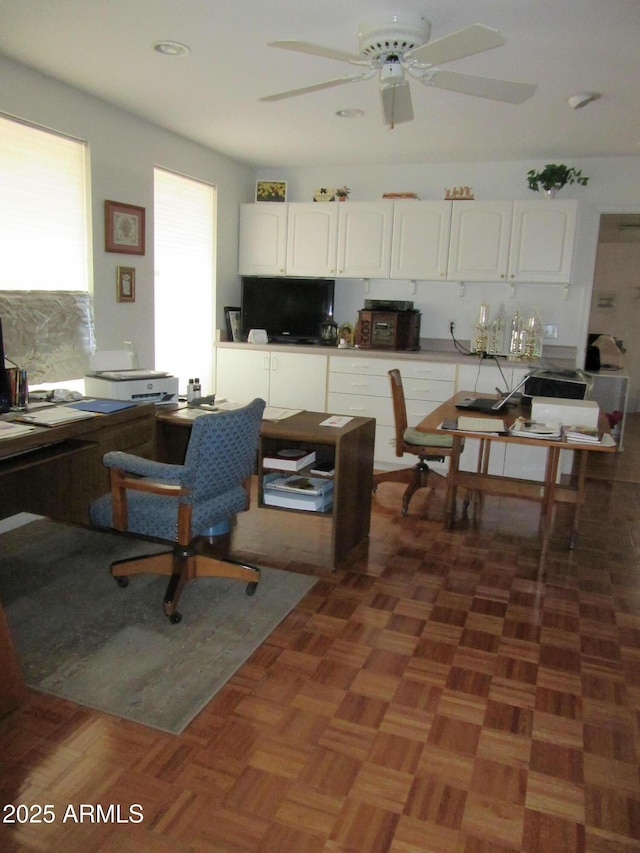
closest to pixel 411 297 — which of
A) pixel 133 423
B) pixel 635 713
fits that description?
pixel 133 423

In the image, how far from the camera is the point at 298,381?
17.7 ft

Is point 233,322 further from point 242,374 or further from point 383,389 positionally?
point 383,389

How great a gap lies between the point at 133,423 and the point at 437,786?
217 cm

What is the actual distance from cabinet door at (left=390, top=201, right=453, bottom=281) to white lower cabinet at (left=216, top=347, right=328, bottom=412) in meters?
1.04

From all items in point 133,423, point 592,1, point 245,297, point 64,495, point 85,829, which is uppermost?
point 592,1

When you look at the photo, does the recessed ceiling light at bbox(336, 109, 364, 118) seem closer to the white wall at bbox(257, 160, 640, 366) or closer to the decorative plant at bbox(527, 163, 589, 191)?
the white wall at bbox(257, 160, 640, 366)

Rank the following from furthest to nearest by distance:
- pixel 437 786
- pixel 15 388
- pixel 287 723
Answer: pixel 15 388 < pixel 287 723 < pixel 437 786

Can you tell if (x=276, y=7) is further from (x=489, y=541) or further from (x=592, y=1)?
(x=489, y=541)

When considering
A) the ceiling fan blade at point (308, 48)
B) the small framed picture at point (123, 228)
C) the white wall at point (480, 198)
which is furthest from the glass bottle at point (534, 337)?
the ceiling fan blade at point (308, 48)

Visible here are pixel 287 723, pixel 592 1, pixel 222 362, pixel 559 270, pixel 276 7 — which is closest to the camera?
pixel 287 723

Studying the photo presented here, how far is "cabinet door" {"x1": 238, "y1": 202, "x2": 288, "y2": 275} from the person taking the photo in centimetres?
560

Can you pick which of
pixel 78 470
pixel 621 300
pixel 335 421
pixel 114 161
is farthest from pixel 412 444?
pixel 621 300

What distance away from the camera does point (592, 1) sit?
2.45 meters

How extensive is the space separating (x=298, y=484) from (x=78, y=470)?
1090 millimetres
